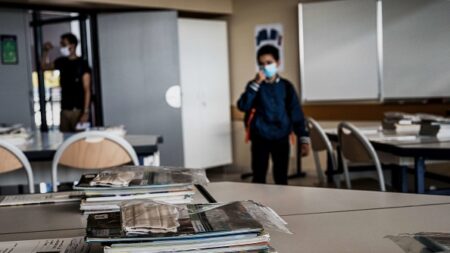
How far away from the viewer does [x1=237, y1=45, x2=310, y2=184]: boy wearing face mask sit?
396 centimetres

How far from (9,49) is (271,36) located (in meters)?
2.91

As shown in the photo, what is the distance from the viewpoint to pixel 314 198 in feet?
4.96

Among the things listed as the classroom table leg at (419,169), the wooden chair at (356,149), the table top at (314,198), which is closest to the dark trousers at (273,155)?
the wooden chair at (356,149)

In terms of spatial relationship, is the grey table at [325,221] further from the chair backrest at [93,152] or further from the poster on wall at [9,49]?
the poster on wall at [9,49]

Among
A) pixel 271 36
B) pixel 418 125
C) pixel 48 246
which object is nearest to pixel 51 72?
pixel 271 36

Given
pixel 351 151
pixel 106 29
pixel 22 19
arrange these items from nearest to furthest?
pixel 351 151
pixel 22 19
pixel 106 29

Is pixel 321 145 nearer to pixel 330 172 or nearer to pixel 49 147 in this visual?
pixel 330 172

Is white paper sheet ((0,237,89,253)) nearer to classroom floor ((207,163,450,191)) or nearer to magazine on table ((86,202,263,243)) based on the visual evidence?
magazine on table ((86,202,263,243))

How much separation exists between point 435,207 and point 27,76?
17.1 feet

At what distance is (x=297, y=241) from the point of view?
1.08m

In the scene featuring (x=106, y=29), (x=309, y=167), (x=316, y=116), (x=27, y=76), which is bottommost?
(x=309, y=167)

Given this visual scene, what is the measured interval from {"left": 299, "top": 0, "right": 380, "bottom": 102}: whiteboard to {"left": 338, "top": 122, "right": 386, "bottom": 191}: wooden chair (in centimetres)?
326

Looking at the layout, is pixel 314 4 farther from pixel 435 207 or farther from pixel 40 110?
pixel 435 207

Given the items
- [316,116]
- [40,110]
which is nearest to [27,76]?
[40,110]
